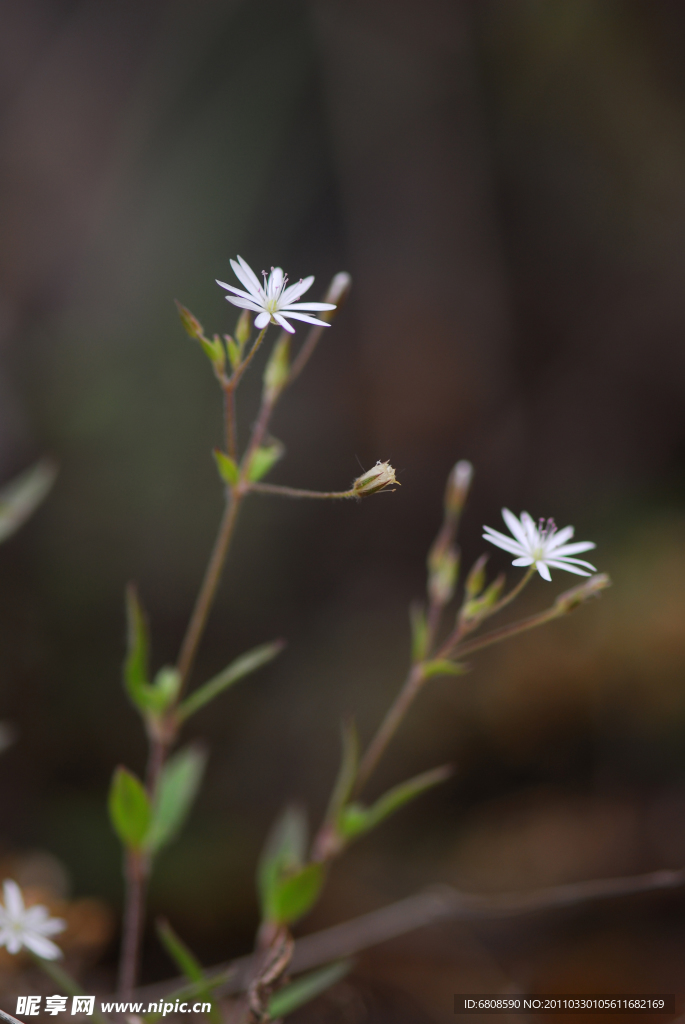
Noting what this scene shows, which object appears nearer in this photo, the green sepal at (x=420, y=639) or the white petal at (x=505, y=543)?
the white petal at (x=505, y=543)

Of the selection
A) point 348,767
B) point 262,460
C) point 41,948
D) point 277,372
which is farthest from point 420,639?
point 41,948

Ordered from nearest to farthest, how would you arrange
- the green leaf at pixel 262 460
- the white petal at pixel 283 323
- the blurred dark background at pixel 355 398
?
the white petal at pixel 283 323
the green leaf at pixel 262 460
the blurred dark background at pixel 355 398

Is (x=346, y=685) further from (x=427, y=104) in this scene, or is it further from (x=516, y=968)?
(x=427, y=104)

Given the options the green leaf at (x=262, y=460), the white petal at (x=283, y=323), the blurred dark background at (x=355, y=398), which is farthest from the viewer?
the blurred dark background at (x=355, y=398)

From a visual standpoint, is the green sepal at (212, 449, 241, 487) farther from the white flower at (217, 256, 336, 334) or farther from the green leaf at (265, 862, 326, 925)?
the green leaf at (265, 862, 326, 925)

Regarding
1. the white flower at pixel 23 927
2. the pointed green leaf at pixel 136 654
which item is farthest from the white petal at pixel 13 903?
the pointed green leaf at pixel 136 654

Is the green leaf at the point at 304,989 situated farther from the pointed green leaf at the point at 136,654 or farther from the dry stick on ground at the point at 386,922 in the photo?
the pointed green leaf at the point at 136,654
